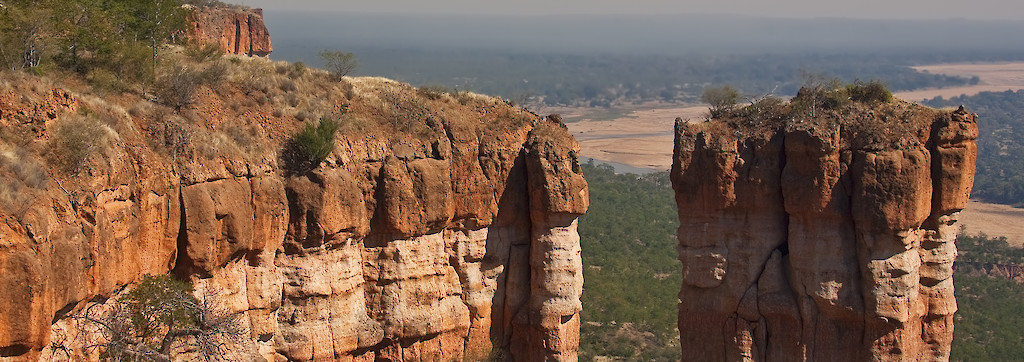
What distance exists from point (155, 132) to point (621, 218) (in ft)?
158

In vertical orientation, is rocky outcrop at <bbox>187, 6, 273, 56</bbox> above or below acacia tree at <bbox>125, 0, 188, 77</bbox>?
below

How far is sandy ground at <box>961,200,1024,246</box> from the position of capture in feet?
273

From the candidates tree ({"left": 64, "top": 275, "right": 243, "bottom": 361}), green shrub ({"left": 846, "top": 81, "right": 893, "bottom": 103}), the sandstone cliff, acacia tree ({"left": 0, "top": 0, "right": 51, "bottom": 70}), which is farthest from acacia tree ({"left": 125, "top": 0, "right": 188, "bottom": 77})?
green shrub ({"left": 846, "top": 81, "right": 893, "bottom": 103})

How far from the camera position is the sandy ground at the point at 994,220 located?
A: 83069mm

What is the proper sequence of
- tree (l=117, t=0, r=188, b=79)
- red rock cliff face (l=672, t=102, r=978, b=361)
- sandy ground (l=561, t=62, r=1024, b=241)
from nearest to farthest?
red rock cliff face (l=672, t=102, r=978, b=361) < tree (l=117, t=0, r=188, b=79) < sandy ground (l=561, t=62, r=1024, b=241)

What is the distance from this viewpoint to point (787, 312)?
93.4ft

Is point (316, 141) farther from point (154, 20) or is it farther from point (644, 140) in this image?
point (644, 140)

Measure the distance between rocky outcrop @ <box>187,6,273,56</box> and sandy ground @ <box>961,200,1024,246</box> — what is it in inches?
2188

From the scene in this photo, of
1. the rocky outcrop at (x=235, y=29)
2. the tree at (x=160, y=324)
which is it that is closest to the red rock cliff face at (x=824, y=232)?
the tree at (x=160, y=324)

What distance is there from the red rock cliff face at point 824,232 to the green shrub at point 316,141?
9.60 m

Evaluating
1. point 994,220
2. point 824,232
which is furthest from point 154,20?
point 994,220

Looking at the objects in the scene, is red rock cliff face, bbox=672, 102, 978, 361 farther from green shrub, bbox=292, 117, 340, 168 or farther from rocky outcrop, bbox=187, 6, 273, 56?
rocky outcrop, bbox=187, 6, 273, 56

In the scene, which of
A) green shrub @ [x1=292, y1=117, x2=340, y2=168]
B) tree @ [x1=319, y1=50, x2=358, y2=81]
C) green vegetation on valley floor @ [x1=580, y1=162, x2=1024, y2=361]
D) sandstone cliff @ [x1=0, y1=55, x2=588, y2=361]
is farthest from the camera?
green vegetation on valley floor @ [x1=580, y1=162, x2=1024, y2=361]

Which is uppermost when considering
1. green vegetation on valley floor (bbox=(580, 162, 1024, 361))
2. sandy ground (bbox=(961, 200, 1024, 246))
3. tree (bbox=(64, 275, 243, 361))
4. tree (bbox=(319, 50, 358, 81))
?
tree (bbox=(319, 50, 358, 81))
